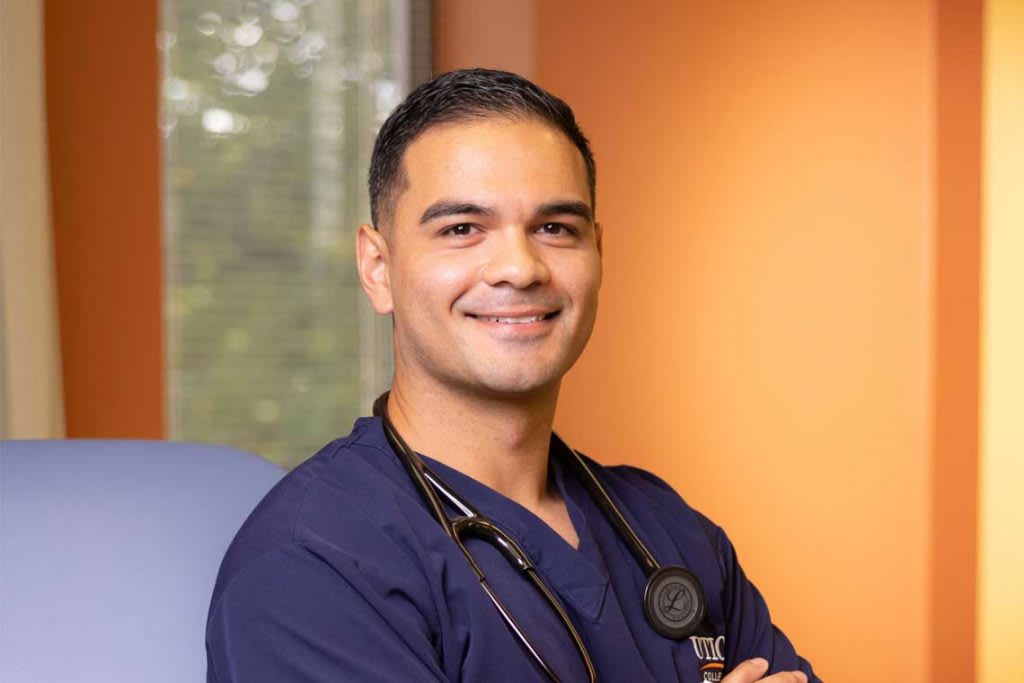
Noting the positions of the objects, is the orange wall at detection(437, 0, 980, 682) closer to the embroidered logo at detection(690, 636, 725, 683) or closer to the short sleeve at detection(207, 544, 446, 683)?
the embroidered logo at detection(690, 636, 725, 683)

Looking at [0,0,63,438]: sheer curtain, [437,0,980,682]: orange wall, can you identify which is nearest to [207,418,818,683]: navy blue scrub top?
[0,0,63,438]: sheer curtain

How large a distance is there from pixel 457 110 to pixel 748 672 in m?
0.67

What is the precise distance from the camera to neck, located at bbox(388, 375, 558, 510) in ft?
4.23

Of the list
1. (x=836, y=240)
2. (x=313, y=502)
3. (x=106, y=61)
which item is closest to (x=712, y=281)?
(x=836, y=240)

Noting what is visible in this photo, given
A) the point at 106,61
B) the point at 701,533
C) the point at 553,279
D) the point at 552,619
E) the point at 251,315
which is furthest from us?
the point at 251,315

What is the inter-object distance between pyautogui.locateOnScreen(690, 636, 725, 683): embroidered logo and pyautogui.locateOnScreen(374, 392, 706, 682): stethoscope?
1.0 inches

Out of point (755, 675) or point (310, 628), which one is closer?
point (310, 628)

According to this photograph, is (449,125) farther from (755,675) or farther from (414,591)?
(755,675)

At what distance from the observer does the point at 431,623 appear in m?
1.07

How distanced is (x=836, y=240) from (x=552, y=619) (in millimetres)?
1957

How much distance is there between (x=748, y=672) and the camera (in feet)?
4.11

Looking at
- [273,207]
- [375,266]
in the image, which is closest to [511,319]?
[375,266]

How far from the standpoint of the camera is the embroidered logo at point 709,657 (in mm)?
1275

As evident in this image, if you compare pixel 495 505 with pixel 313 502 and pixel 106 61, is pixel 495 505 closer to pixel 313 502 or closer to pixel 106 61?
pixel 313 502
